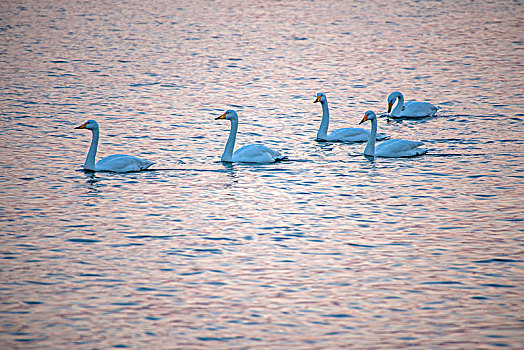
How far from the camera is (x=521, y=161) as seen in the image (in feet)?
59.2

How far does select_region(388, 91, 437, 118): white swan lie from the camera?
23.2 metres

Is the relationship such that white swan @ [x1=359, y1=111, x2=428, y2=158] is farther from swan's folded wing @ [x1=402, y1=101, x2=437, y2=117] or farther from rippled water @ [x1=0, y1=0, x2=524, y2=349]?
swan's folded wing @ [x1=402, y1=101, x2=437, y2=117]

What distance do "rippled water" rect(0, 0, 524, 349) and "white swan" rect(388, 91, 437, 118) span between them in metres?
0.36

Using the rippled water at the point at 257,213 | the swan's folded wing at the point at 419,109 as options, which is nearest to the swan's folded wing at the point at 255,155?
the rippled water at the point at 257,213

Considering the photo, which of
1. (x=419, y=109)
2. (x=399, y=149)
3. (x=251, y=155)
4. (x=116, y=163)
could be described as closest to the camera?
(x=116, y=163)

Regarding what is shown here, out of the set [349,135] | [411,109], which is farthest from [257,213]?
[411,109]

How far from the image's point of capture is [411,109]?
2327 cm

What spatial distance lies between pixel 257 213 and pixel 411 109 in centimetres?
1007

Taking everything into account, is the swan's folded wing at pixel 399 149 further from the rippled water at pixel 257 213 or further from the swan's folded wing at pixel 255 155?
the swan's folded wing at pixel 255 155

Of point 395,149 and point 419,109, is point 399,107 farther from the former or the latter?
point 395,149

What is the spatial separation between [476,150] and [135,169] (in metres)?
8.16

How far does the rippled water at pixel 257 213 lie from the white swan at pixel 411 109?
357mm

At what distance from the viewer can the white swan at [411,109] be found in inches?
912

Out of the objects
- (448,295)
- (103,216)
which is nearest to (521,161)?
(448,295)
